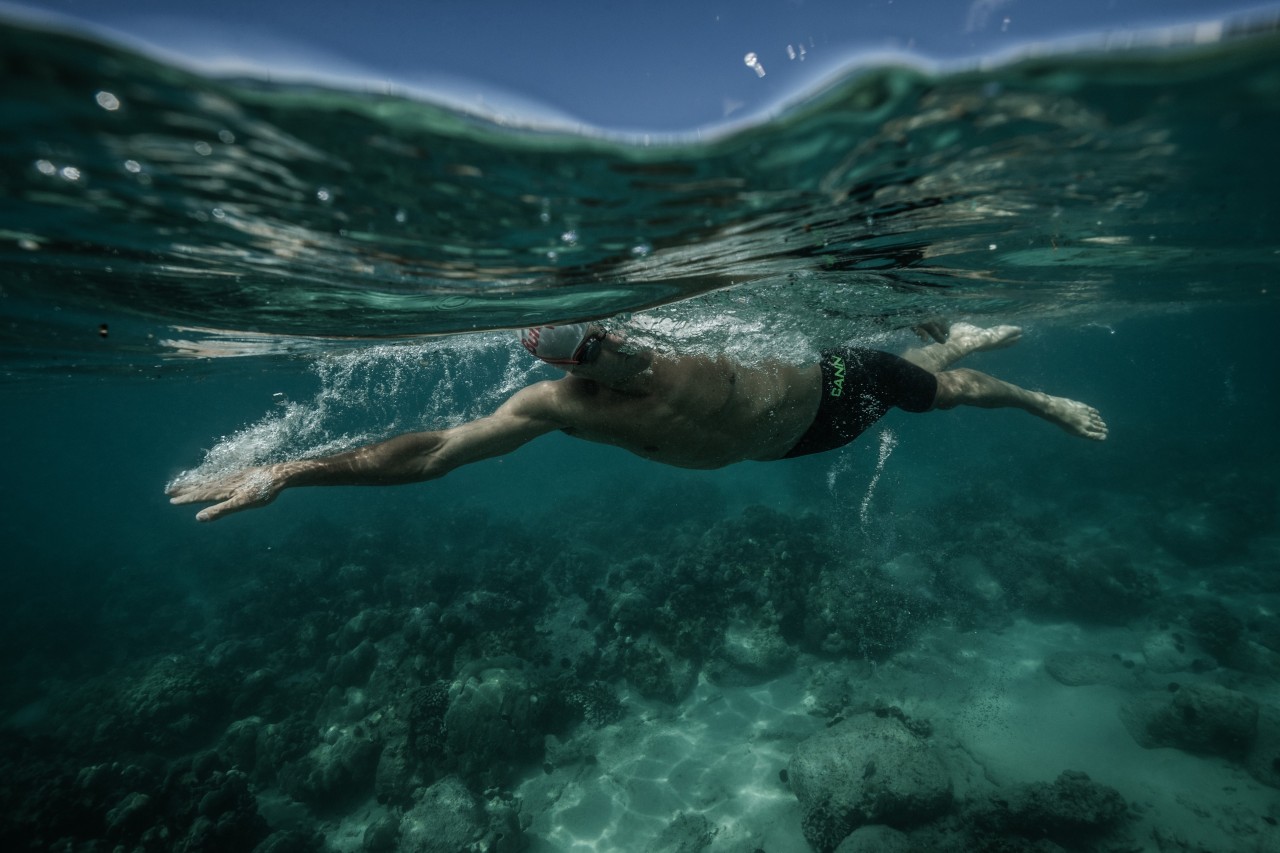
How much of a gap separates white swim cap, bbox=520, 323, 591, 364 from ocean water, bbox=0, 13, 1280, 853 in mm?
1294

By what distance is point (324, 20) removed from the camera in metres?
2.54

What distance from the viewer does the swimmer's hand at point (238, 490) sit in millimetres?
3365

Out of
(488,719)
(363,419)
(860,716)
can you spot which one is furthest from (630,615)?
(363,419)

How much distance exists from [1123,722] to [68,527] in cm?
12056

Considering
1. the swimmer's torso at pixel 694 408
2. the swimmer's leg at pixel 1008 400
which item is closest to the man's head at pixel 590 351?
the swimmer's torso at pixel 694 408

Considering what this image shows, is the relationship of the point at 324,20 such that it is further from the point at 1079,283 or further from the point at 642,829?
the point at 1079,283

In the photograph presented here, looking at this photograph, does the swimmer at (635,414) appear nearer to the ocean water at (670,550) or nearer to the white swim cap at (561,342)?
the white swim cap at (561,342)

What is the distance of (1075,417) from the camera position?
7.14 meters

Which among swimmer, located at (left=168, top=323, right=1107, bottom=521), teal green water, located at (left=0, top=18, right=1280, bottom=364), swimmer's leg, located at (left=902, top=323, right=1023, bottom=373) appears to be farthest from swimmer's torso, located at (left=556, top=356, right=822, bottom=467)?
swimmer's leg, located at (left=902, top=323, right=1023, bottom=373)

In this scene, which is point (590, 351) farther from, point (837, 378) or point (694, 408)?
point (837, 378)

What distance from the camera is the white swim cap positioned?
3.40 metres

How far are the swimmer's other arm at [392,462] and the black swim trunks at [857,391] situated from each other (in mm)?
2808

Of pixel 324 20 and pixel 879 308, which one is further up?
pixel 324 20

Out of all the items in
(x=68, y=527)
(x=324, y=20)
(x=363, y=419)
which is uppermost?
(x=324, y=20)
